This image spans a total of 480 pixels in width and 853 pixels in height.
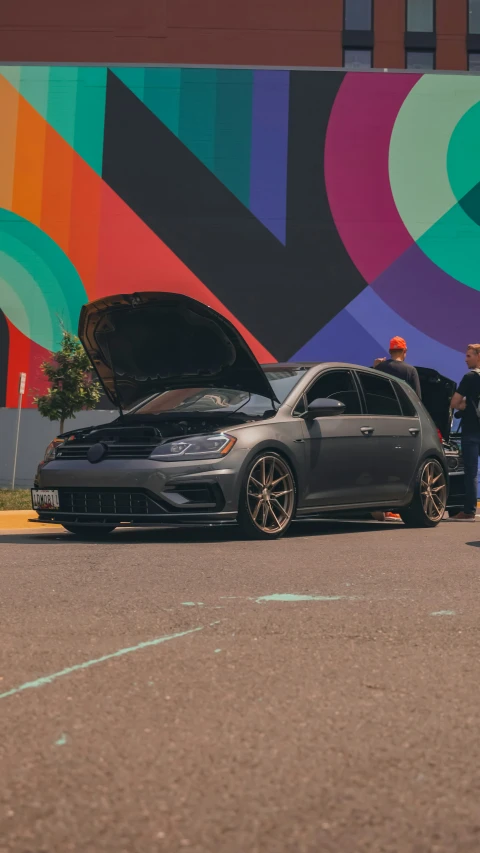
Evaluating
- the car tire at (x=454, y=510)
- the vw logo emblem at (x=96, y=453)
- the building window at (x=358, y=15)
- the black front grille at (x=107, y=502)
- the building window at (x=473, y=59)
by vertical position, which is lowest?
the car tire at (x=454, y=510)

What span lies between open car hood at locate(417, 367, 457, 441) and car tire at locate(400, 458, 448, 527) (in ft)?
3.73

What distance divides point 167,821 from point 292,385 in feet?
23.1

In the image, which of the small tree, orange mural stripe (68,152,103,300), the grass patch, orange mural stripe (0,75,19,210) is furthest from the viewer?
orange mural stripe (0,75,19,210)

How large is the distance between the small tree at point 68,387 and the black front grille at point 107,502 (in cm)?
1389

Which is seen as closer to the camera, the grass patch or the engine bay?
the engine bay

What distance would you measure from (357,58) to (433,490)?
3210 centimetres

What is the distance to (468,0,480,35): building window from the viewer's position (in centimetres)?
3959

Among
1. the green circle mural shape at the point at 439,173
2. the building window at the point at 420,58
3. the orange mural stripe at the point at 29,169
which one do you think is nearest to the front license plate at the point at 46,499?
the orange mural stripe at the point at 29,169

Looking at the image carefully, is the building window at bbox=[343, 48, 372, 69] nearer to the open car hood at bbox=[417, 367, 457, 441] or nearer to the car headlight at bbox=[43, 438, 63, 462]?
the open car hood at bbox=[417, 367, 457, 441]

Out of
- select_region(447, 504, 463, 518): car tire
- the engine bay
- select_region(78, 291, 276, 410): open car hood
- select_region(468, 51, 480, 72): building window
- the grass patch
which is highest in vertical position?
select_region(468, 51, 480, 72): building window

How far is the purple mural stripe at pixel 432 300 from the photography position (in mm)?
23641

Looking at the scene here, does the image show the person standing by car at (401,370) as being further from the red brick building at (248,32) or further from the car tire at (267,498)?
the red brick building at (248,32)

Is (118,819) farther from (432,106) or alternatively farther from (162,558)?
(432,106)

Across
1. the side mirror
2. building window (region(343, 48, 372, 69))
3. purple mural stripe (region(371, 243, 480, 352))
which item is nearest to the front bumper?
the side mirror
